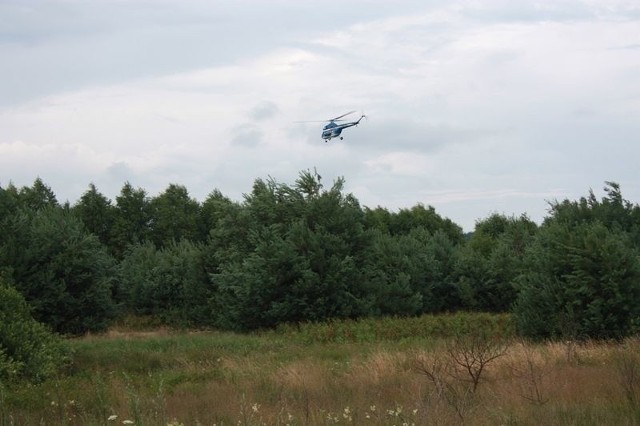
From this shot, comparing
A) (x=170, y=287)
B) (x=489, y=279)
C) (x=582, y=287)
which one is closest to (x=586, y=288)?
(x=582, y=287)

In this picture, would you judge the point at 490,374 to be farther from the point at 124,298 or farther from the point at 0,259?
the point at 124,298

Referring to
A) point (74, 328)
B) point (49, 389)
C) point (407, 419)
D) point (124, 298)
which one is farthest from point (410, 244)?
point (407, 419)

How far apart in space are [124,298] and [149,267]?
2.89m

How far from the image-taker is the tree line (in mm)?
27125

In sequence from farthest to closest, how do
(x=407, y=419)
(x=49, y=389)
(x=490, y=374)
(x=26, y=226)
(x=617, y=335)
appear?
1. (x=26, y=226)
2. (x=617, y=335)
3. (x=490, y=374)
4. (x=49, y=389)
5. (x=407, y=419)

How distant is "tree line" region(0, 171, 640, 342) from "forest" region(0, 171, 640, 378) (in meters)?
0.07

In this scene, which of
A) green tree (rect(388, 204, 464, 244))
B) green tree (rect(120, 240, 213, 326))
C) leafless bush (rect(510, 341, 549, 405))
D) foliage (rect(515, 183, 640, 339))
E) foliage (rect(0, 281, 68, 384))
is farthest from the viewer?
green tree (rect(388, 204, 464, 244))

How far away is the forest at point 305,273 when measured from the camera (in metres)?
26.8

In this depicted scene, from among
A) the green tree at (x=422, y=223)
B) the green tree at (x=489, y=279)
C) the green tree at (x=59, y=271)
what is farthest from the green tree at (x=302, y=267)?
the green tree at (x=422, y=223)

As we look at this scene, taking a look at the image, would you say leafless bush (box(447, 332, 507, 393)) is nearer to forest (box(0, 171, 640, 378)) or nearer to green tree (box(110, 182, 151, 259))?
forest (box(0, 171, 640, 378))

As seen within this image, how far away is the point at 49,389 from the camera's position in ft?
39.4

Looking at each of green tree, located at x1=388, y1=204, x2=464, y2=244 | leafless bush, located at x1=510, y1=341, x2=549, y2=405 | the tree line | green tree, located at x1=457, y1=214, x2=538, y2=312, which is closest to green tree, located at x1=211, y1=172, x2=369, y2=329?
the tree line

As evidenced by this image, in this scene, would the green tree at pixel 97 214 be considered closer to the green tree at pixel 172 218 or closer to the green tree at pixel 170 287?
the green tree at pixel 172 218

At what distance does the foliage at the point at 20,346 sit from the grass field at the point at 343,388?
0.48 meters
